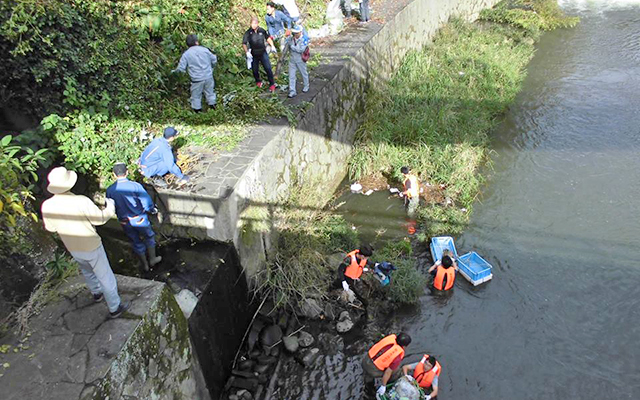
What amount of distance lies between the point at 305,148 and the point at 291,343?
3751 millimetres

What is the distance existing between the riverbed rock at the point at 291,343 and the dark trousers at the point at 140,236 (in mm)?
2485

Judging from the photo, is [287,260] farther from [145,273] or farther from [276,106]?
[276,106]

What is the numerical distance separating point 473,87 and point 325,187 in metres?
6.21

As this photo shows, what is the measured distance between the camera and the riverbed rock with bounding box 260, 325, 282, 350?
6934mm

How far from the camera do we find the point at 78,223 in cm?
445

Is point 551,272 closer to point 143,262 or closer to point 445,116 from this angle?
point 445,116

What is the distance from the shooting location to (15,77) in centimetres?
647

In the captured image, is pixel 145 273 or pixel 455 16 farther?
pixel 455 16


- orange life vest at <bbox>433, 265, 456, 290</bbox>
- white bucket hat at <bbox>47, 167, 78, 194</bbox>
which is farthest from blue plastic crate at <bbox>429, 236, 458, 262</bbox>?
white bucket hat at <bbox>47, 167, 78, 194</bbox>

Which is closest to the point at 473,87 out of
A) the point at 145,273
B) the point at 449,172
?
the point at 449,172

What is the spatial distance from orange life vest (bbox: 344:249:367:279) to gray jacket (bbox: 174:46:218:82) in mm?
3954

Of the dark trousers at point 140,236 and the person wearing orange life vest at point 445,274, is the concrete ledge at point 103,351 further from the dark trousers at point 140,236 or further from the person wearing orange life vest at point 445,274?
the person wearing orange life vest at point 445,274

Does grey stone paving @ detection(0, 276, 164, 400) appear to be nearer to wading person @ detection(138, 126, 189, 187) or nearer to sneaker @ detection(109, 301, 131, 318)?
sneaker @ detection(109, 301, 131, 318)

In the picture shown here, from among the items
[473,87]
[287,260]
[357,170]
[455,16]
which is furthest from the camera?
[455,16]
